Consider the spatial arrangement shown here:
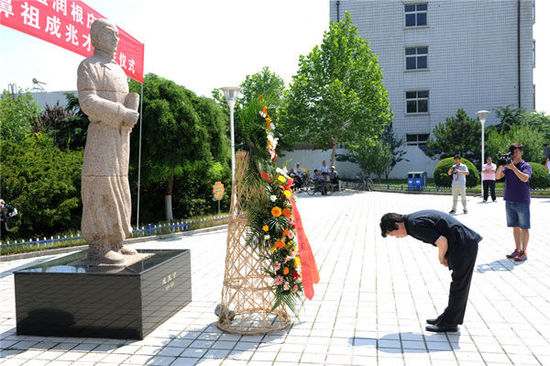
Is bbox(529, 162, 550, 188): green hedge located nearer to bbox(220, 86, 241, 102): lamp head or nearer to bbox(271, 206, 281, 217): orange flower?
bbox(220, 86, 241, 102): lamp head

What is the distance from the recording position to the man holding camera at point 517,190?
280 inches

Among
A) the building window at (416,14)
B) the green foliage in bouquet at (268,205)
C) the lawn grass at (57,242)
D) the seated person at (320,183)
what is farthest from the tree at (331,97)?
the green foliage in bouquet at (268,205)

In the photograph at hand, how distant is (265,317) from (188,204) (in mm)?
10428

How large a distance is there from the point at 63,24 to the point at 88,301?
4972mm

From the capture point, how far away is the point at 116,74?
5219 mm

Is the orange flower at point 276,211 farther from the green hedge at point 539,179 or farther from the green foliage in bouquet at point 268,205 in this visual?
the green hedge at point 539,179

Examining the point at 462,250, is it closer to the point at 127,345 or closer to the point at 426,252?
the point at 127,345

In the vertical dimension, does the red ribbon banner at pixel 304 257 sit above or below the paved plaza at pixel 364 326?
above

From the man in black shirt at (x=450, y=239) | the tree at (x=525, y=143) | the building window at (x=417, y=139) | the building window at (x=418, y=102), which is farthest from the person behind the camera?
the building window at (x=417, y=139)

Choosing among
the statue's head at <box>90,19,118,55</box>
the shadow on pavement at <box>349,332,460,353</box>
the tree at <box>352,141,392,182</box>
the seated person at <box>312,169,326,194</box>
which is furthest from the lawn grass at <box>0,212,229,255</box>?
the tree at <box>352,141,392,182</box>

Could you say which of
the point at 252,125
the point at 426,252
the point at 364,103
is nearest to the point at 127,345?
the point at 252,125

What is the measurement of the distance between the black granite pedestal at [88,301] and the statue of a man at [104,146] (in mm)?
466

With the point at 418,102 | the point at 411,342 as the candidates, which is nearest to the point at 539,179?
the point at 418,102

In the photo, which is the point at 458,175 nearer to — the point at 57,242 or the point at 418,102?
the point at 57,242
